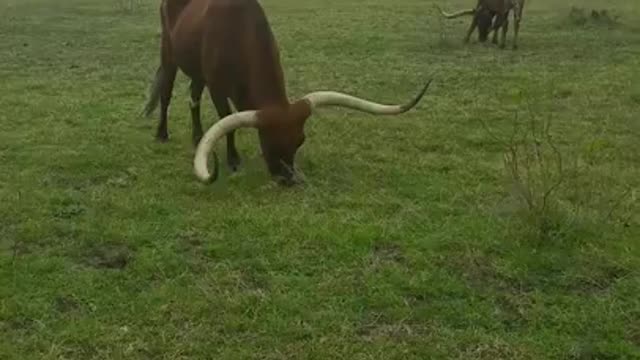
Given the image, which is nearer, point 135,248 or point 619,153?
point 135,248

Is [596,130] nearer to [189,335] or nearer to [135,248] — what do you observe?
[135,248]

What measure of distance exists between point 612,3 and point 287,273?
18534mm

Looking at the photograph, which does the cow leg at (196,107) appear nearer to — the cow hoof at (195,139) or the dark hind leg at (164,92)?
the cow hoof at (195,139)

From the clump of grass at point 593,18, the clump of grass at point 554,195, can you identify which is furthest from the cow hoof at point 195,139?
the clump of grass at point 593,18

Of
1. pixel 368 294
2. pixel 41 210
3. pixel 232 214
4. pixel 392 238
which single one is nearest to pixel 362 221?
pixel 392 238

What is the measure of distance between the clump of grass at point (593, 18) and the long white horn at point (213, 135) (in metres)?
12.8

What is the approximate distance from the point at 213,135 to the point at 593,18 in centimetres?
1372

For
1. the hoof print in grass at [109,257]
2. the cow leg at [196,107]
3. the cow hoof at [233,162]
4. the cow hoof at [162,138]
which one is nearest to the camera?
the hoof print in grass at [109,257]

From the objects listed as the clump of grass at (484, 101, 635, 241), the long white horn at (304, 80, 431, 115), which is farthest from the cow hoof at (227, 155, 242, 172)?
the clump of grass at (484, 101, 635, 241)

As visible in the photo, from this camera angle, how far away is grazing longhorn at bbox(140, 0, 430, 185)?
22.1 ft

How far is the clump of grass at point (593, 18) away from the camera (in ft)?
59.4

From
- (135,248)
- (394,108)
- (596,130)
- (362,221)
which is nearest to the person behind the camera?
(135,248)

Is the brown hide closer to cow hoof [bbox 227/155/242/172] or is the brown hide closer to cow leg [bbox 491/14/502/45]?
cow hoof [bbox 227/155/242/172]

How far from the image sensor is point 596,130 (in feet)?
30.4
